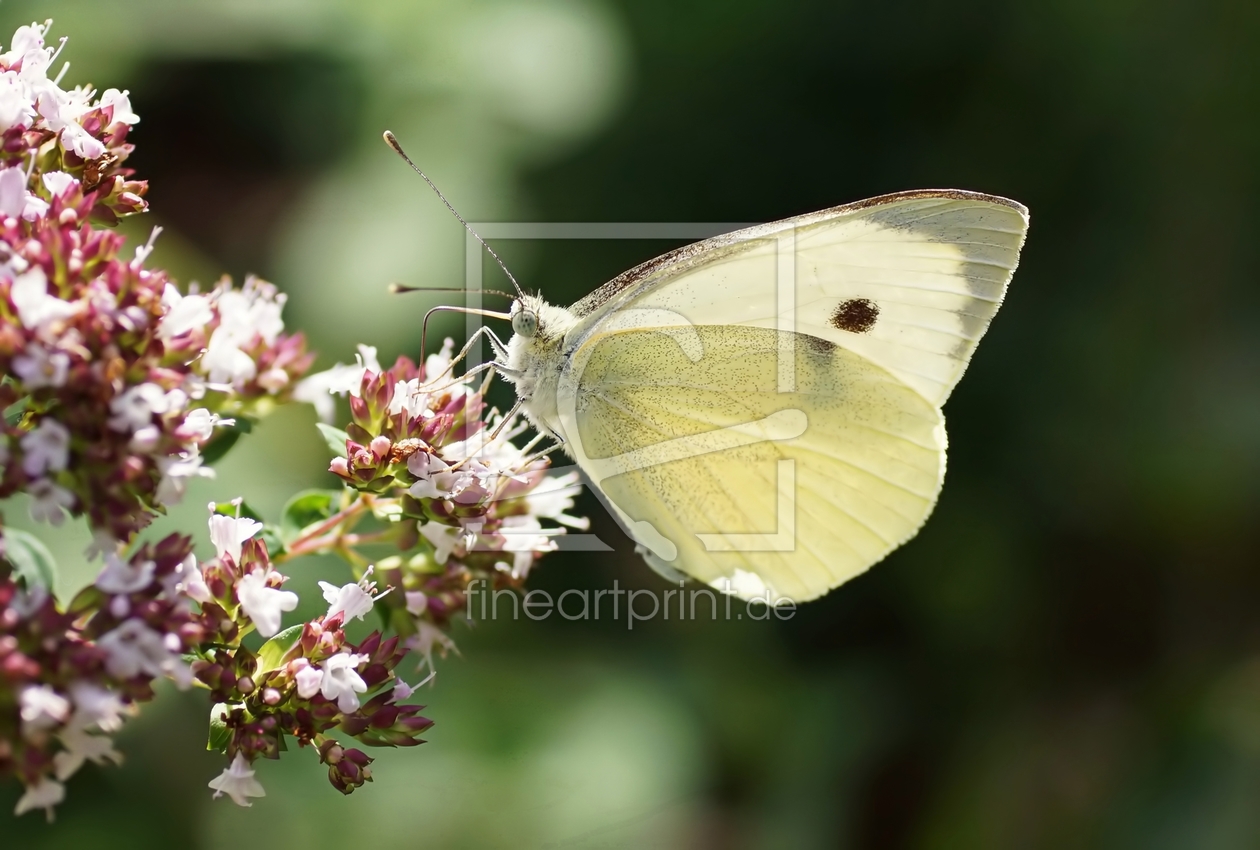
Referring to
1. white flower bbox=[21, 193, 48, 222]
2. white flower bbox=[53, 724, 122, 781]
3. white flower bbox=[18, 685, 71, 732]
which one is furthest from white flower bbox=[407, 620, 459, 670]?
white flower bbox=[21, 193, 48, 222]

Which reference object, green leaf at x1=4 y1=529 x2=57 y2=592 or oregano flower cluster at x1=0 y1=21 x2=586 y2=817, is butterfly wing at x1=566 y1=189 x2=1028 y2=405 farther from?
green leaf at x1=4 y1=529 x2=57 y2=592

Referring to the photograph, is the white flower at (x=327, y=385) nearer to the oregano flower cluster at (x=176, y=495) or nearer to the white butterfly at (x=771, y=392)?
the oregano flower cluster at (x=176, y=495)

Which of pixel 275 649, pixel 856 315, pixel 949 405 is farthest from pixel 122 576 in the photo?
pixel 949 405

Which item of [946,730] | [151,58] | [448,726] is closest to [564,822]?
[448,726]

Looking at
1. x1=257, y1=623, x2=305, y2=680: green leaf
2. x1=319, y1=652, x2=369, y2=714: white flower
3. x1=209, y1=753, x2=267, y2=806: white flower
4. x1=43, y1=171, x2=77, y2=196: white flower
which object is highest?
x1=43, y1=171, x2=77, y2=196: white flower

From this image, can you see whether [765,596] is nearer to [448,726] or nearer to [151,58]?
[448,726]

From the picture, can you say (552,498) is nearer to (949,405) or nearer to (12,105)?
(12,105)
